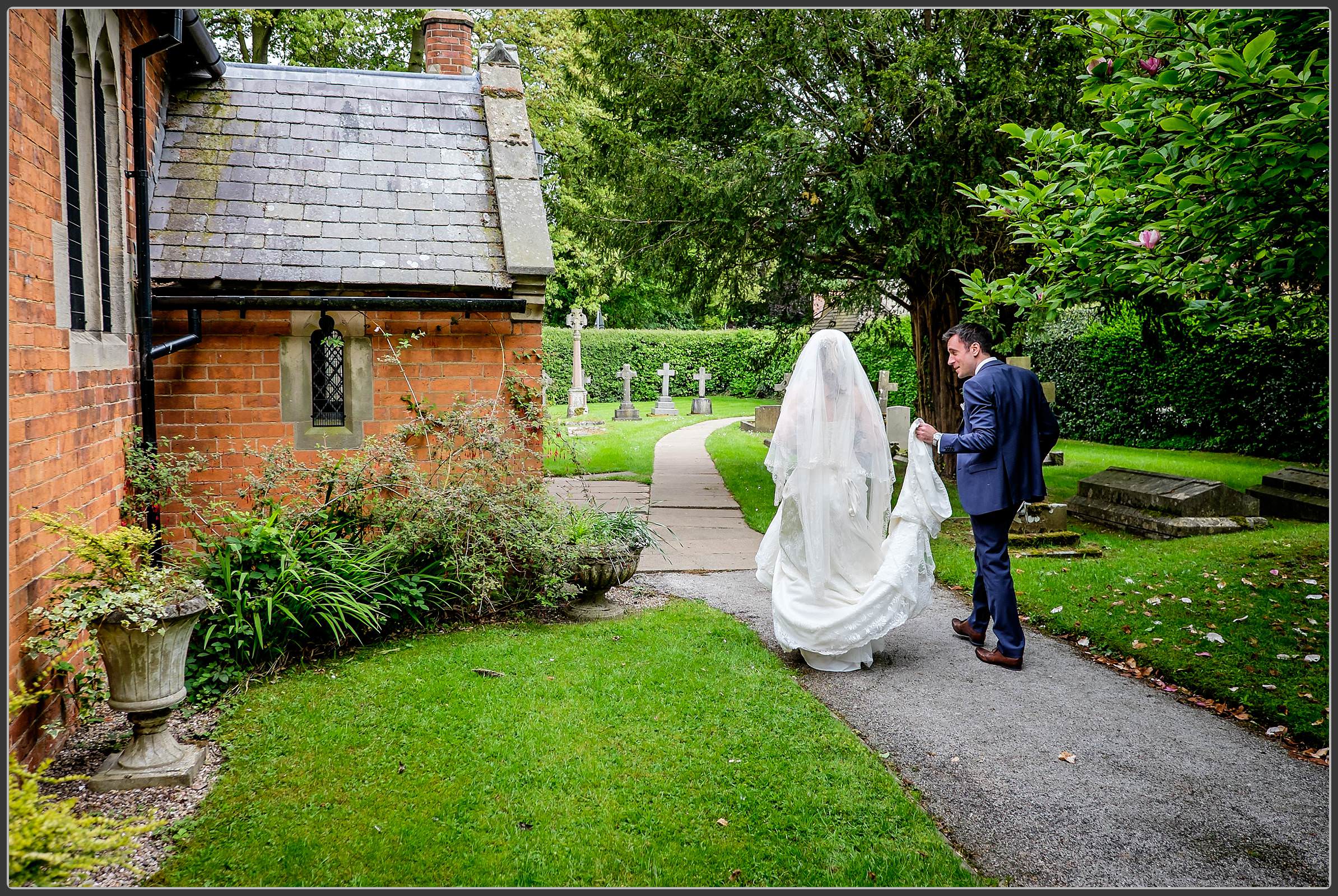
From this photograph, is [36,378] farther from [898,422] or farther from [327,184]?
[898,422]

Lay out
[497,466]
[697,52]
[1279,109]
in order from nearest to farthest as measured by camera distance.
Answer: [1279,109], [497,466], [697,52]

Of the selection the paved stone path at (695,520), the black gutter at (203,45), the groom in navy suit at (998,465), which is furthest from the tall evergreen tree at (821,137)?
the groom in navy suit at (998,465)

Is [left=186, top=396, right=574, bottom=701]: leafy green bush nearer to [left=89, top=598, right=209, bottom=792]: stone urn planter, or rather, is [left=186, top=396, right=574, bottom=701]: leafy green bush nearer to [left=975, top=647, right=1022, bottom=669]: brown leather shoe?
[left=89, top=598, right=209, bottom=792]: stone urn planter

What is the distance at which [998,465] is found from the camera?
586cm

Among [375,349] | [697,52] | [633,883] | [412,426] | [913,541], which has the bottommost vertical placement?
[633,883]

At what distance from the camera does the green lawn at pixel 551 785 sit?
3.55m

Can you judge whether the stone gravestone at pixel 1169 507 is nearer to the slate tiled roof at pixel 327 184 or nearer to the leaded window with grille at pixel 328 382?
the slate tiled roof at pixel 327 184

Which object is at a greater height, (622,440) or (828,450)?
(828,450)

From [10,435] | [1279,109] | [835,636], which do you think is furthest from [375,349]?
[1279,109]

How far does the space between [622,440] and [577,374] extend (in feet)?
28.1

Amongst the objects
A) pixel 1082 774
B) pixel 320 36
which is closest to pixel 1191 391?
pixel 1082 774

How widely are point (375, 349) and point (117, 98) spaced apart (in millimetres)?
2632

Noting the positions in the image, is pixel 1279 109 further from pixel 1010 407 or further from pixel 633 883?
pixel 633 883

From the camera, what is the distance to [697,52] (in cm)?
1239
